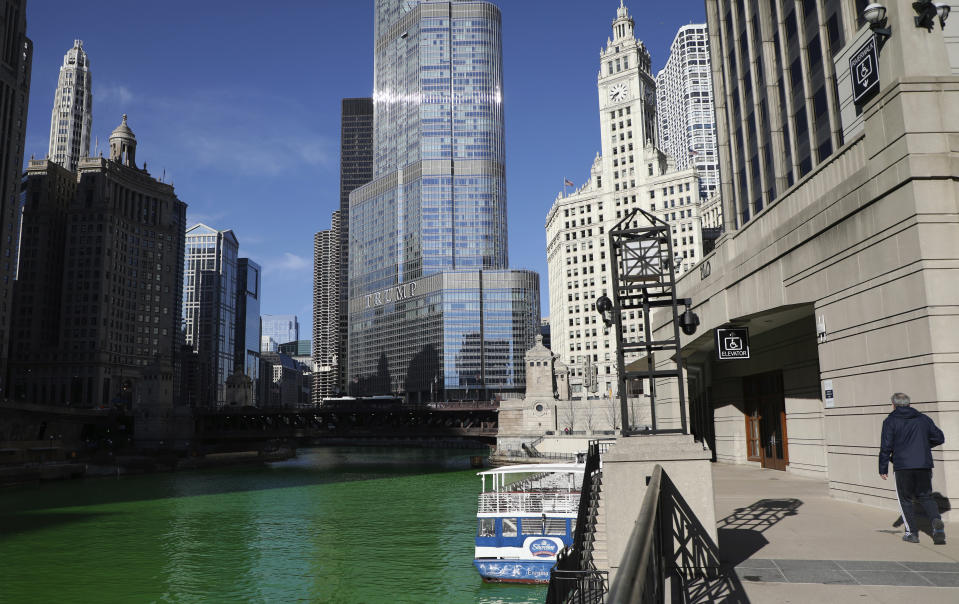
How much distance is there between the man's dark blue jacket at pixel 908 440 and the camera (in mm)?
11180

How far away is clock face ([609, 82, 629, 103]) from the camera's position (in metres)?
164

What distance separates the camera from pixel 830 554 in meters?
10.8

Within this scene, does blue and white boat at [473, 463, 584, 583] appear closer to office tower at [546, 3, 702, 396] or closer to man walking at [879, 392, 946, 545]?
man walking at [879, 392, 946, 545]

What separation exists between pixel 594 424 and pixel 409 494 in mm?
39408

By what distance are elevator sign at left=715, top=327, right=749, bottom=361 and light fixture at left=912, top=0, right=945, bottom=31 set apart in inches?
471

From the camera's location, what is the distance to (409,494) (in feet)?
217

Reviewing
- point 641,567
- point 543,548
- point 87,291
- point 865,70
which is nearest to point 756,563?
point 641,567

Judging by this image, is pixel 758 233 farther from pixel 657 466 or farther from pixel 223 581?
pixel 223 581

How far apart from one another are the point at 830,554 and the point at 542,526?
23.0 metres

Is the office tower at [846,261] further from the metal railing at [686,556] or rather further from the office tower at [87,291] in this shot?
the office tower at [87,291]

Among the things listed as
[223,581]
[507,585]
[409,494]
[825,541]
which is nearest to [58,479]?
[409,494]

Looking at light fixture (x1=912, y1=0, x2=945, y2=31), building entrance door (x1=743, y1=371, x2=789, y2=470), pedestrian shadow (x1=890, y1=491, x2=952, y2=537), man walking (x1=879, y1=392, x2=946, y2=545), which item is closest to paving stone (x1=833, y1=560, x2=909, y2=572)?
man walking (x1=879, y1=392, x2=946, y2=545)

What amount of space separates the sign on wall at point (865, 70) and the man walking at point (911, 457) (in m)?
10.5

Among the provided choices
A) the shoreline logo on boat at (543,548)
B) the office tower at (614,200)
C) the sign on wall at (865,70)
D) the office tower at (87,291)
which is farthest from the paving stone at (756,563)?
the office tower at (87,291)
